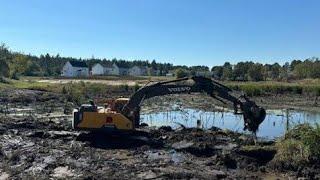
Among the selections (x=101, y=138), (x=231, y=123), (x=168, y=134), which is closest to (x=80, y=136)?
(x=101, y=138)

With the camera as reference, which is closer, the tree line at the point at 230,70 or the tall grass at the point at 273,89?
the tall grass at the point at 273,89

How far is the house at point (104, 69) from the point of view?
6073 inches

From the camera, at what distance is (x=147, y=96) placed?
25.6 metres

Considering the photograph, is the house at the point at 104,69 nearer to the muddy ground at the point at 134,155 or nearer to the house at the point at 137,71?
the house at the point at 137,71

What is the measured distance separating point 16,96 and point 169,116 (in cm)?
1869

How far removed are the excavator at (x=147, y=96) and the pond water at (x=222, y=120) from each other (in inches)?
188

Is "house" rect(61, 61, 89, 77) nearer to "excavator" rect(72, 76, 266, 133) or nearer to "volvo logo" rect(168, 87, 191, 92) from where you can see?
"excavator" rect(72, 76, 266, 133)

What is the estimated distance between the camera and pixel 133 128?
24.9 meters

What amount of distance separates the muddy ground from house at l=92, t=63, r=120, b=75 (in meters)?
124

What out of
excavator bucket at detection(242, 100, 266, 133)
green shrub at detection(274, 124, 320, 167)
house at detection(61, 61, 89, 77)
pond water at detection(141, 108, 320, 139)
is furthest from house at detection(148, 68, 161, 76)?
green shrub at detection(274, 124, 320, 167)

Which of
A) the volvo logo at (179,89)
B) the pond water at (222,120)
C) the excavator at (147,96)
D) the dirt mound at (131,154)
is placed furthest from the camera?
the pond water at (222,120)

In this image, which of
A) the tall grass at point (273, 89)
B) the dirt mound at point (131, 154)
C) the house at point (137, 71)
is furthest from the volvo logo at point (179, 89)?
the house at point (137, 71)

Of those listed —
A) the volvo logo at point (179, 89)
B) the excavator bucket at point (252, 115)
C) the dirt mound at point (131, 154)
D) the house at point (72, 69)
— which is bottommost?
the dirt mound at point (131, 154)

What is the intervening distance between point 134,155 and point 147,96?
448 cm
